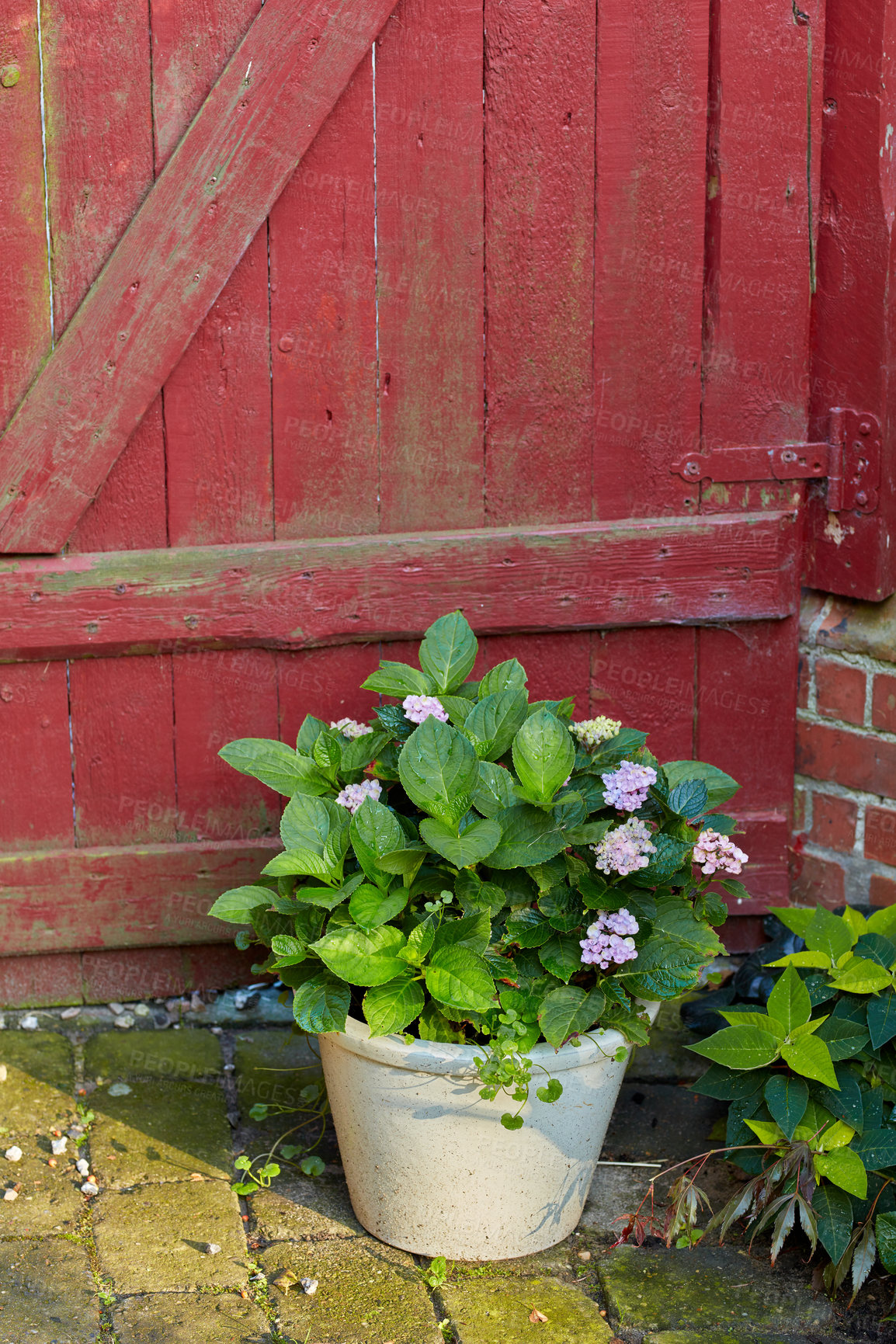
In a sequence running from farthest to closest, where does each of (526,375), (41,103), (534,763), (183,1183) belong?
(526,375), (41,103), (183,1183), (534,763)

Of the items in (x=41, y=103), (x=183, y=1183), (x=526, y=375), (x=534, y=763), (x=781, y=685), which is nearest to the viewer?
(x=534, y=763)

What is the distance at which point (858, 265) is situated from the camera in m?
2.59

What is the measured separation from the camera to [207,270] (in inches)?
97.2

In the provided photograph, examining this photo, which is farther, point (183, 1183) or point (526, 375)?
point (526, 375)

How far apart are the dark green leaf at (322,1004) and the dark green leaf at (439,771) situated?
306mm

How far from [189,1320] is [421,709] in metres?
0.96

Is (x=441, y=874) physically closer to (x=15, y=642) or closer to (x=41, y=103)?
(x=15, y=642)

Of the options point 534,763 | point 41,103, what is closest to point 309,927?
point 534,763

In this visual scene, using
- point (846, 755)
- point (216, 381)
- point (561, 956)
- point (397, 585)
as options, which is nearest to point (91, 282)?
point (216, 381)

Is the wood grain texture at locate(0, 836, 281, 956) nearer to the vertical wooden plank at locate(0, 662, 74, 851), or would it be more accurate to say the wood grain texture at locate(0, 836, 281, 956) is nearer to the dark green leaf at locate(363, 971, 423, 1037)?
the vertical wooden plank at locate(0, 662, 74, 851)

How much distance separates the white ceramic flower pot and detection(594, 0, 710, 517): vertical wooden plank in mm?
1145

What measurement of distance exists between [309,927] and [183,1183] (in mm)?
588

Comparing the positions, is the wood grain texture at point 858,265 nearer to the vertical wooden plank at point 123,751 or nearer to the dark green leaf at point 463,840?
the dark green leaf at point 463,840

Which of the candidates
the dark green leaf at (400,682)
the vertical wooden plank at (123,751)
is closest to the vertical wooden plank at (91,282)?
the vertical wooden plank at (123,751)
